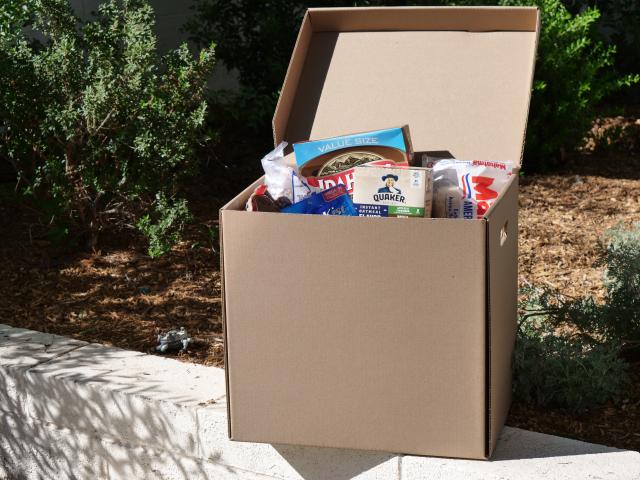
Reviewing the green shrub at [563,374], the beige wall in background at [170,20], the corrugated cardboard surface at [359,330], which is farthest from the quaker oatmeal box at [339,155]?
the beige wall in background at [170,20]

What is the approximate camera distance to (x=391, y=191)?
Answer: 2236 millimetres

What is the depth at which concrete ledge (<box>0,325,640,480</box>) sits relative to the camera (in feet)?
7.65

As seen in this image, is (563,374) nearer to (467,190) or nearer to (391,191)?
(467,190)

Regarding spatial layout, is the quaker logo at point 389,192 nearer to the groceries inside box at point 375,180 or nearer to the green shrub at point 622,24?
the groceries inside box at point 375,180

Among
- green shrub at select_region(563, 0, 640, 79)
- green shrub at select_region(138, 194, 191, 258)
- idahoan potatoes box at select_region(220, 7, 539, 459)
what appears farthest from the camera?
green shrub at select_region(563, 0, 640, 79)

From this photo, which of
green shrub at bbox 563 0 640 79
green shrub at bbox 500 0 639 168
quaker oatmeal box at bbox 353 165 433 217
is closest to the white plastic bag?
Result: quaker oatmeal box at bbox 353 165 433 217

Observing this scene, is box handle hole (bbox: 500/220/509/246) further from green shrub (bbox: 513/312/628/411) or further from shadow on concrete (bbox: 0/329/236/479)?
shadow on concrete (bbox: 0/329/236/479)

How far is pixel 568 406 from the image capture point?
2.71 metres

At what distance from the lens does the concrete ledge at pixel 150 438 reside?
2.33 metres

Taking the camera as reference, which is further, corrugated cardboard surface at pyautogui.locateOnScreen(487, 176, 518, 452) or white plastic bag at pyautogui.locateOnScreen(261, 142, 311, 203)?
white plastic bag at pyautogui.locateOnScreen(261, 142, 311, 203)

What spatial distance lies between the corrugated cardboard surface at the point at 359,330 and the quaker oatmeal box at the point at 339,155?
350 mm

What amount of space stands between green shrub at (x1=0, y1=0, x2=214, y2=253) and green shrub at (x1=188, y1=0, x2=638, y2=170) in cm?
138

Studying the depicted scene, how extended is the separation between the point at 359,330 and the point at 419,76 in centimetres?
88

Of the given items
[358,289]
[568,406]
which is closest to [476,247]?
[358,289]
